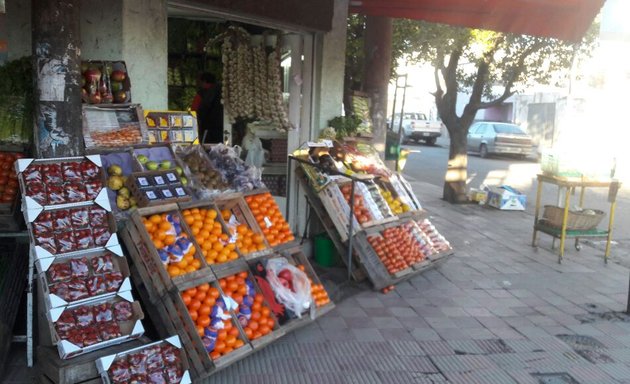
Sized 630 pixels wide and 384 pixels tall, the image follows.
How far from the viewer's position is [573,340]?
486 cm

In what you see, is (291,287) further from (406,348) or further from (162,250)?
(162,250)

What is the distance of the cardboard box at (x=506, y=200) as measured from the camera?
36.6 feet

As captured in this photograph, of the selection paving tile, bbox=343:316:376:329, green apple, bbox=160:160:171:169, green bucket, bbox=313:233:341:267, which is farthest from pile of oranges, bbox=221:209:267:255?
green bucket, bbox=313:233:341:267

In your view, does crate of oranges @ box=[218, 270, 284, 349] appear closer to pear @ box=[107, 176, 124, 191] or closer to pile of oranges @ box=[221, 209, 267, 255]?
pile of oranges @ box=[221, 209, 267, 255]

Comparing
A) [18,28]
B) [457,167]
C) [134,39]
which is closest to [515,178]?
[457,167]

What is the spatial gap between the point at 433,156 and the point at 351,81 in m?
14.6

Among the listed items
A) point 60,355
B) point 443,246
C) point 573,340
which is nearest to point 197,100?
point 443,246

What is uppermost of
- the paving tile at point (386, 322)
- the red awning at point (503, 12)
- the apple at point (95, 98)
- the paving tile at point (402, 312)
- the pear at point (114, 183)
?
the red awning at point (503, 12)

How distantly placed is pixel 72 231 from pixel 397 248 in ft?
11.5

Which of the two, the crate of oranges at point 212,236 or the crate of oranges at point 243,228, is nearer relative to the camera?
the crate of oranges at point 212,236

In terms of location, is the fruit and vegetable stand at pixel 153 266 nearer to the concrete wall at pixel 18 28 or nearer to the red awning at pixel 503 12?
the concrete wall at pixel 18 28

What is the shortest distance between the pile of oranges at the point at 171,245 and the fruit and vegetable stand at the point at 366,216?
6.60 feet

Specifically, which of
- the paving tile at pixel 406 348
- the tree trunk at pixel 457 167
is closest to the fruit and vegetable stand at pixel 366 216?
the paving tile at pixel 406 348

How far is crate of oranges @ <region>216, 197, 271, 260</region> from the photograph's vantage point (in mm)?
4570
